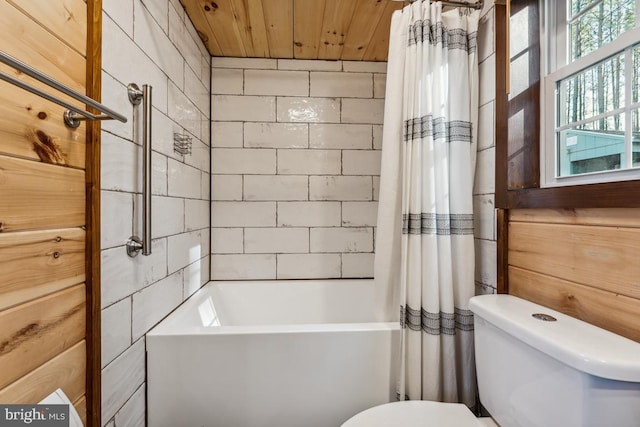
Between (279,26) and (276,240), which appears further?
(276,240)

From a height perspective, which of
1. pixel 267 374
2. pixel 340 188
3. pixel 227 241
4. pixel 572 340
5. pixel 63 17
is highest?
pixel 63 17

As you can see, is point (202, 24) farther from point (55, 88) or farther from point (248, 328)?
point (248, 328)

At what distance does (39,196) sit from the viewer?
0.71m

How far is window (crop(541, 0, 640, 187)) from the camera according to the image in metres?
0.86

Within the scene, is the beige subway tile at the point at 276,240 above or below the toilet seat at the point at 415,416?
above

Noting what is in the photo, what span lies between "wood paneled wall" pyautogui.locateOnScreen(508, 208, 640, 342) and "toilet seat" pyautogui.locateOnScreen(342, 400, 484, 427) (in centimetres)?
49

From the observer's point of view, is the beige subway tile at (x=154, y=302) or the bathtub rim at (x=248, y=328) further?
the bathtub rim at (x=248, y=328)

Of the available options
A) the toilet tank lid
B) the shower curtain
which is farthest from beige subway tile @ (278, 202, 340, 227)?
the toilet tank lid

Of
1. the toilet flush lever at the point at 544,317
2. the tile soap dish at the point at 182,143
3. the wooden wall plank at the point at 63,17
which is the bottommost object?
the toilet flush lever at the point at 544,317

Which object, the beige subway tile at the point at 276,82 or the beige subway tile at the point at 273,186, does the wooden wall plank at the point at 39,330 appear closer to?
the beige subway tile at the point at 273,186

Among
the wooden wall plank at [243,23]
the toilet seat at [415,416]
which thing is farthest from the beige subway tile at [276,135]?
the toilet seat at [415,416]

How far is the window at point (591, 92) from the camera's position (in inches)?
34.0

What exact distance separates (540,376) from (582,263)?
38cm

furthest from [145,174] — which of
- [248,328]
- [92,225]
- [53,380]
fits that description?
[248,328]
